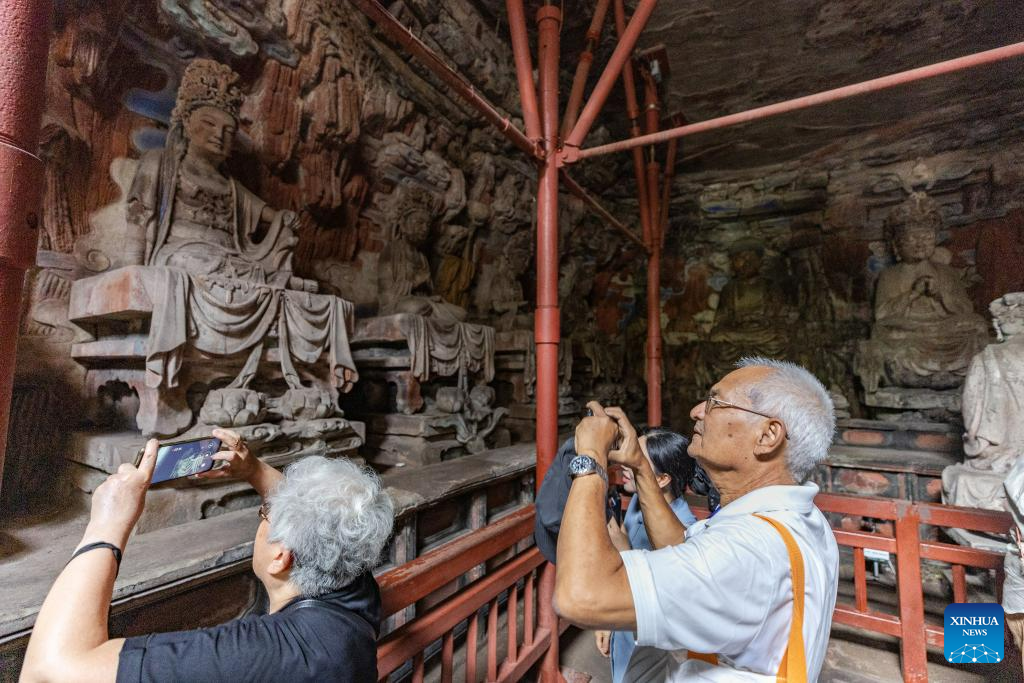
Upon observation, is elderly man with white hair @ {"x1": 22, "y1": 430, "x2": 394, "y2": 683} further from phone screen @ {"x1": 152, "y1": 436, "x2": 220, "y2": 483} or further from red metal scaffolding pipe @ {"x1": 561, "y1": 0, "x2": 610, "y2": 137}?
red metal scaffolding pipe @ {"x1": 561, "y1": 0, "x2": 610, "y2": 137}

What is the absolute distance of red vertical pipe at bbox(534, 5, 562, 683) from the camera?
2863 mm

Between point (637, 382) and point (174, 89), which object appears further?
point (637, 382)

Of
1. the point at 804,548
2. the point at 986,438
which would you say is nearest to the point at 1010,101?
the point at 986,438

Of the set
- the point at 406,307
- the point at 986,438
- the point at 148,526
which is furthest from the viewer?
the point at 406,307

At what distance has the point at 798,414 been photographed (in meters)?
1.18

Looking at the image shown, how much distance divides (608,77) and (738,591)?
3.15 m

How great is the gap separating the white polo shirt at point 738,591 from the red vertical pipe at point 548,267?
1.78 metres

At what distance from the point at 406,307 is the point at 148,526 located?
3.60 metres

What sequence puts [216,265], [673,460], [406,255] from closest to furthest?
[673,460]
[216,265]
[406,255]

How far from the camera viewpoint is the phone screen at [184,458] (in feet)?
4.12

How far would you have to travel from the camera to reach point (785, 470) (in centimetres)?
120

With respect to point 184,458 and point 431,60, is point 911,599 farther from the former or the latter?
point 431,60

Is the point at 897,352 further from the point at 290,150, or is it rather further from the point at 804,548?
the point at 290,150

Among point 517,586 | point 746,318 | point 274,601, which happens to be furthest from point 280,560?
point 746,318
